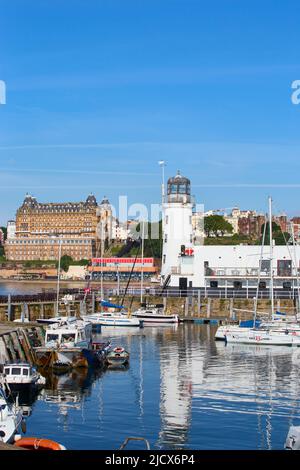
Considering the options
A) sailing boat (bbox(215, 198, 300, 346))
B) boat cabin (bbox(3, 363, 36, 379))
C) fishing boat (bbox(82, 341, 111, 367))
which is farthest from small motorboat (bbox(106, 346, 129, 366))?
sailing boat (bbox(215, 198, 300, 346))

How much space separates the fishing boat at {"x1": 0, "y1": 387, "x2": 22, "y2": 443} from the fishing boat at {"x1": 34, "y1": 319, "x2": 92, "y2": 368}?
15445mm

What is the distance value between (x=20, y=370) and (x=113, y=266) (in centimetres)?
12295

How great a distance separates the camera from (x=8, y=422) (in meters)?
24.6

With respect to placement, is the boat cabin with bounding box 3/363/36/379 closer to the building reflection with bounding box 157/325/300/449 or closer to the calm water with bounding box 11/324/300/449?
the calm water with bounding box 11/324/300/449

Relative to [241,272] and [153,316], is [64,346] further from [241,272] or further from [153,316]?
[241,272]

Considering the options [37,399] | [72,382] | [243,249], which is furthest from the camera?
[243,249]

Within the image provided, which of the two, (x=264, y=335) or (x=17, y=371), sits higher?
(x=264, y=335)

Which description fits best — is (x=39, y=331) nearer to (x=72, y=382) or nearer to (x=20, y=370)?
(x=72, y=382)

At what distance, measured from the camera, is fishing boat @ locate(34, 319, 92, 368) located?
4222cm

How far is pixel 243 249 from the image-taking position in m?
81.1

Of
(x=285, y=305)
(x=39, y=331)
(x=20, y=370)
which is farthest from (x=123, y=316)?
(x=20, y=370)

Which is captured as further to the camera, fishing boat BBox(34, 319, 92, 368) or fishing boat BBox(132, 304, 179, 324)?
fishing boat BBox(132, 304, 179, 324)

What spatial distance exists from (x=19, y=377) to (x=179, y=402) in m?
6.90

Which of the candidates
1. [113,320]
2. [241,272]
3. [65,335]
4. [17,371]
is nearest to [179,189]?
[241,272]
